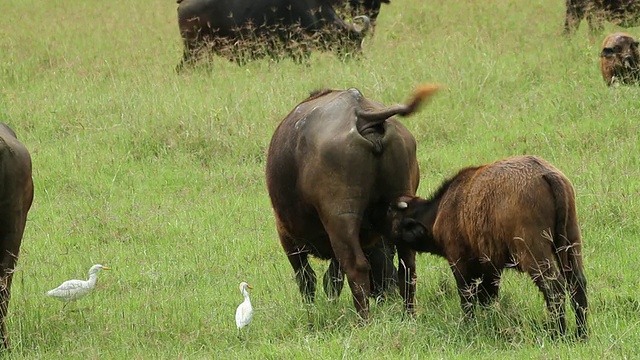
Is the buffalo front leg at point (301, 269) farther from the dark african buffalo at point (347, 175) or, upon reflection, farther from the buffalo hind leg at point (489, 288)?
the buffalo hind leg at point (489, 288)

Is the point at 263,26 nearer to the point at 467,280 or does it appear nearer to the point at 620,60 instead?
the point at 620,60

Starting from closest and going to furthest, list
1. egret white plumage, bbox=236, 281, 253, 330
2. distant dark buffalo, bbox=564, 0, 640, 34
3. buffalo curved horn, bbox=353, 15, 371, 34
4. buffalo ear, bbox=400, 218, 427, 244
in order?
egret white plumage, bbox=236, 281, 253, 330 → buffalo ear, bbox=400, 218, 427, 244 → distant dark buffalo, bbox=564, 0, 640, 34 → buffalo curved horn, bbox=353, 15, 371, 34

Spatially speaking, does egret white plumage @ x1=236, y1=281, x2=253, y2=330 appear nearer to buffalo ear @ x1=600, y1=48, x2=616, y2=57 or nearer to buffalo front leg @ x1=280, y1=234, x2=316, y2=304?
buffalo front leg @ x1=280, y1=234, x2=316, y2=304

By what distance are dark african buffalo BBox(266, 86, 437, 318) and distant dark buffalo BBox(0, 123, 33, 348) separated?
5.61 ft

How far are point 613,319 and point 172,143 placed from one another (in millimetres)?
6764

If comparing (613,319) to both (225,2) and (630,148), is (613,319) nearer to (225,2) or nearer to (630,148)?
(630,148)

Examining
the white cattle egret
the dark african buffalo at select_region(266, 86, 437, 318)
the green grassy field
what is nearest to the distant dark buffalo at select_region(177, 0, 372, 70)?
the green grassy field

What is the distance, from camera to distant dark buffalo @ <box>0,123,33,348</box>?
7.31 m

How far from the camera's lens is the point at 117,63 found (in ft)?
55.1

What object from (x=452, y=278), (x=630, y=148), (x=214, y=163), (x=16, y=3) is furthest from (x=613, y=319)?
(x=16, y=3)

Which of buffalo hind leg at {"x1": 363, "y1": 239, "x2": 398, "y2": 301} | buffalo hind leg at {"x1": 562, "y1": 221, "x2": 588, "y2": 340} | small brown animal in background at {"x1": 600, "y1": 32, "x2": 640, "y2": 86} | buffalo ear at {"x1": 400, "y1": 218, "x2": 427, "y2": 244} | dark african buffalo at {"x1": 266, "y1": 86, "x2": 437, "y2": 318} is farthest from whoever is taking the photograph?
small brown animal in background at {"x1": 600, "y1": 32, "x2": 640, "y2": 86}

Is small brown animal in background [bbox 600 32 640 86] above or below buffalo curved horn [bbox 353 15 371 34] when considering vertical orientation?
above

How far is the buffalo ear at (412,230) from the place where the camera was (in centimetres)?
729

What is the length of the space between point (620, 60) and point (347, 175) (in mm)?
7127
